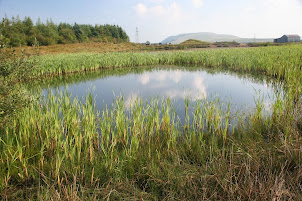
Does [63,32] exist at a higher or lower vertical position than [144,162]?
higher

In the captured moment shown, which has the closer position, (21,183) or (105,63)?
(21,183)

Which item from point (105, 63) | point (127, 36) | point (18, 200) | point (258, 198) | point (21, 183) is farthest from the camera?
point (127, 36)

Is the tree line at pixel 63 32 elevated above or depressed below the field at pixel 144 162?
above

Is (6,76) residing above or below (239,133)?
above

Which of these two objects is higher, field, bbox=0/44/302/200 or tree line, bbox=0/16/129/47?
tree line, bbox=0/16/129/47

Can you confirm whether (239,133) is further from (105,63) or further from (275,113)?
(105,63)

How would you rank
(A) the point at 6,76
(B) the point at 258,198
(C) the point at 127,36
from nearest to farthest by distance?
(B) the point at 258,198 < (A) the point at 6,76 < (C) the point at 127,36

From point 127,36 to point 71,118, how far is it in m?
77.3

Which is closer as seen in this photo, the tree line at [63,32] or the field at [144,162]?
the field at [144,162]

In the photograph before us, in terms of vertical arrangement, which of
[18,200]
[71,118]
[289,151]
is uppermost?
[71,118]

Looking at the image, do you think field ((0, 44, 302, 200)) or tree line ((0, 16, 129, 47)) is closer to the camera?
field ((0, 44, 302, 200))

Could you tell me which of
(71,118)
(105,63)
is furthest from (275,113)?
(105,63)

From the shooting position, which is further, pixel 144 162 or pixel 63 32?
pixel 63 32

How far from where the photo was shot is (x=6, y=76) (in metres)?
3.09
